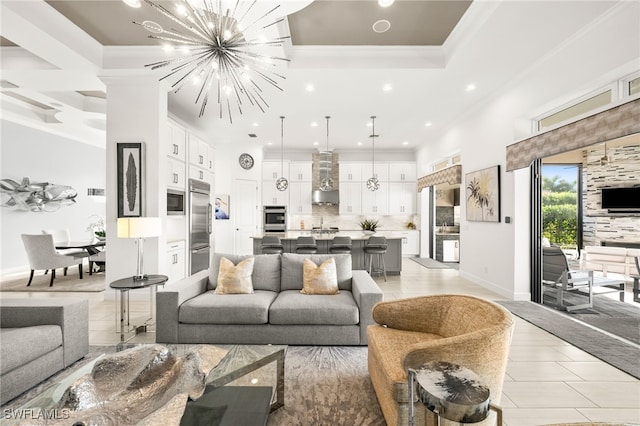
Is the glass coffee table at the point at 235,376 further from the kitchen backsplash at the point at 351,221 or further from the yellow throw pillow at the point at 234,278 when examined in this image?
the kitchen backsplash at the point at 351,221

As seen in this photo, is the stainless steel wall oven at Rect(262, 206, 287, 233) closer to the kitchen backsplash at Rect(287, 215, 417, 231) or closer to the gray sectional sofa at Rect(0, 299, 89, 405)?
the kitchen backsplash at Rect(287, 215, 417, 231)

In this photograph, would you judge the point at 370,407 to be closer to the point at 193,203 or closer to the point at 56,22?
the point at 193,203

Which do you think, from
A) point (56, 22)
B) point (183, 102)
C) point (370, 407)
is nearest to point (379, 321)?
point (370, 407)

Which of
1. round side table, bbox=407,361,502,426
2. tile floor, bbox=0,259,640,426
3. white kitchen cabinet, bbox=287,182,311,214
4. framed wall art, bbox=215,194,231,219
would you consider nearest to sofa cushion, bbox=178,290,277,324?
tile floor, bbox=0,259,640,426

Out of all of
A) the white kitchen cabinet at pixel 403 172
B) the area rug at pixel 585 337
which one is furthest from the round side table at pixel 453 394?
the white kitchen cabinet at pixel 403 172

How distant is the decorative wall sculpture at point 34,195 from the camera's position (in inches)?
237

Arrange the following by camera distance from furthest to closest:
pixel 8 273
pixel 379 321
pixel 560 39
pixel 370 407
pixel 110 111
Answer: pixel 8 273, pixel 110 111, pixel 560 39, pixel 379 321, pixel 370 407

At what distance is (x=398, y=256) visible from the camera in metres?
6.12

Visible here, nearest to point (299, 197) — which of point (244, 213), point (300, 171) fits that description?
point (300, 171)

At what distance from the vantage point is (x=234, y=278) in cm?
306

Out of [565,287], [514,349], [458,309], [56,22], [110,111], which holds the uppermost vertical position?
[56,22]

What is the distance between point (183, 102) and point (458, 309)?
5.54 meters

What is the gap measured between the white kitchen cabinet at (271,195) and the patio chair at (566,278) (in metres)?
6.33

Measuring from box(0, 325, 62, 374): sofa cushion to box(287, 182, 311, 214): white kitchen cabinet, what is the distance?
21.6 ft
